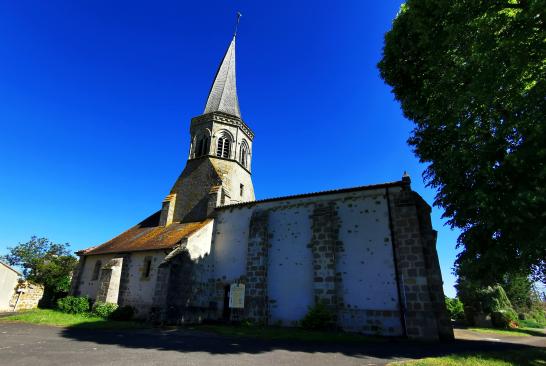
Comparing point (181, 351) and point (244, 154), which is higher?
point (244, 154)

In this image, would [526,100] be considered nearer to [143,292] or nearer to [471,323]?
[143,292]

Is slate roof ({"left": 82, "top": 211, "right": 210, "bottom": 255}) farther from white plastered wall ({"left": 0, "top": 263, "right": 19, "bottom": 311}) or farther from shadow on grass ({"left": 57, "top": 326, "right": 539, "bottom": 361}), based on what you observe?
white plastered wall ({"left": 0, "top": 263, "right": 19, "bottom": 311})

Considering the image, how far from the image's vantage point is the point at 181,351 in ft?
26.4

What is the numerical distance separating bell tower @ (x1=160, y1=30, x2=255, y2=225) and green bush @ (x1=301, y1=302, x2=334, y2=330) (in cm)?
962

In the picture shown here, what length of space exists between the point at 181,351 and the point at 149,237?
1385cm

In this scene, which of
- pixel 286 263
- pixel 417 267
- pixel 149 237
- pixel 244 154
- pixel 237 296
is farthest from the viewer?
pixel 244 154

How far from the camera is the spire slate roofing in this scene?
2670 cm

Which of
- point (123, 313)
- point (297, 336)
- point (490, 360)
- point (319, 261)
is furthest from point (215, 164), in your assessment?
point (490, 360)

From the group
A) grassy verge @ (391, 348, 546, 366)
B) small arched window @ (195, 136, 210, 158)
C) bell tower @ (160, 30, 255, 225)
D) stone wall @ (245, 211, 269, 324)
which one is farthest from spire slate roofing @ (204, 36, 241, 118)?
grassy verge @ (391, 348, 546, 366)

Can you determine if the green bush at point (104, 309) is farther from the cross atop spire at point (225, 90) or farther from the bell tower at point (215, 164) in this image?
the cross atop spire at point (225, 90)

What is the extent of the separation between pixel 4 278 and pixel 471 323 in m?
39.7

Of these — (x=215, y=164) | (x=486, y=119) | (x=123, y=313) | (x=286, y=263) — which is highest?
(x=215, y=164)

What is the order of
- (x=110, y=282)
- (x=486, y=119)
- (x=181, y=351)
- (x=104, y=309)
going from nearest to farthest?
Result: (x=181, y=351) < (x=486, y=119) < (x=104, y=309) < (x=110, y=282)

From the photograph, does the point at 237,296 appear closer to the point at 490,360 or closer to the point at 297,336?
the point at 297,336
